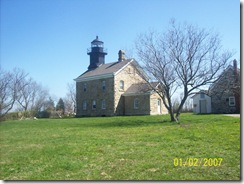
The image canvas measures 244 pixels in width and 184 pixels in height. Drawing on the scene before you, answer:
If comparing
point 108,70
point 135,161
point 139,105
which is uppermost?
point 108,70

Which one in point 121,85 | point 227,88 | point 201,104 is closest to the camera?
point 227,88

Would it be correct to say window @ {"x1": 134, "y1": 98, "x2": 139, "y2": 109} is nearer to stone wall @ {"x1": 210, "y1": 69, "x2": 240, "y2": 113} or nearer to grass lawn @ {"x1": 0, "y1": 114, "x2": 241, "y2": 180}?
stone wall @ {"x1": 210, "y1": 69, "x2": 240, "y2": 113}

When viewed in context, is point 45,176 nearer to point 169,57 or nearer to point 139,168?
point 139,168

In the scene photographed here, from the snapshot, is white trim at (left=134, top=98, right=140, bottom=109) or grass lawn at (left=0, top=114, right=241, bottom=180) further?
white trim at (left=134, top=98, right=140, bottom=109)

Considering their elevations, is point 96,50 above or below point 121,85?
above

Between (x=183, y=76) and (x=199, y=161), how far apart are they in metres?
7.30

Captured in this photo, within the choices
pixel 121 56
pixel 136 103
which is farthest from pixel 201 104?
pixel 136 103

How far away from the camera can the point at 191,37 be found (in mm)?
9469

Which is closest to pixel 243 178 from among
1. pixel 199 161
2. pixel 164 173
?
pixel 199 161

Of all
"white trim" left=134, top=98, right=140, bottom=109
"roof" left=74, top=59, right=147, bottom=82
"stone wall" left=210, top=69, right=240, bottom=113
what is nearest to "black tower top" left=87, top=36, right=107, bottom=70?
"roof" left=74, top=59, right=147, bottom=82

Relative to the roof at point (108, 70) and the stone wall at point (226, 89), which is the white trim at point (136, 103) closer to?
the roof at point (108, 70)

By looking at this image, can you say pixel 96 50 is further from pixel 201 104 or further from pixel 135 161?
pixel 201 104

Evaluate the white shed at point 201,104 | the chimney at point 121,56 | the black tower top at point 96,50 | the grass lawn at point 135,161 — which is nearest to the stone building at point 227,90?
the white shed at point 201,104

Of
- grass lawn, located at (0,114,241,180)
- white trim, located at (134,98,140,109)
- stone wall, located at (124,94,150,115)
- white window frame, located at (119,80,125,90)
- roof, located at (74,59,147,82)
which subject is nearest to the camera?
grass lawn, located at (0,114,241,180)
